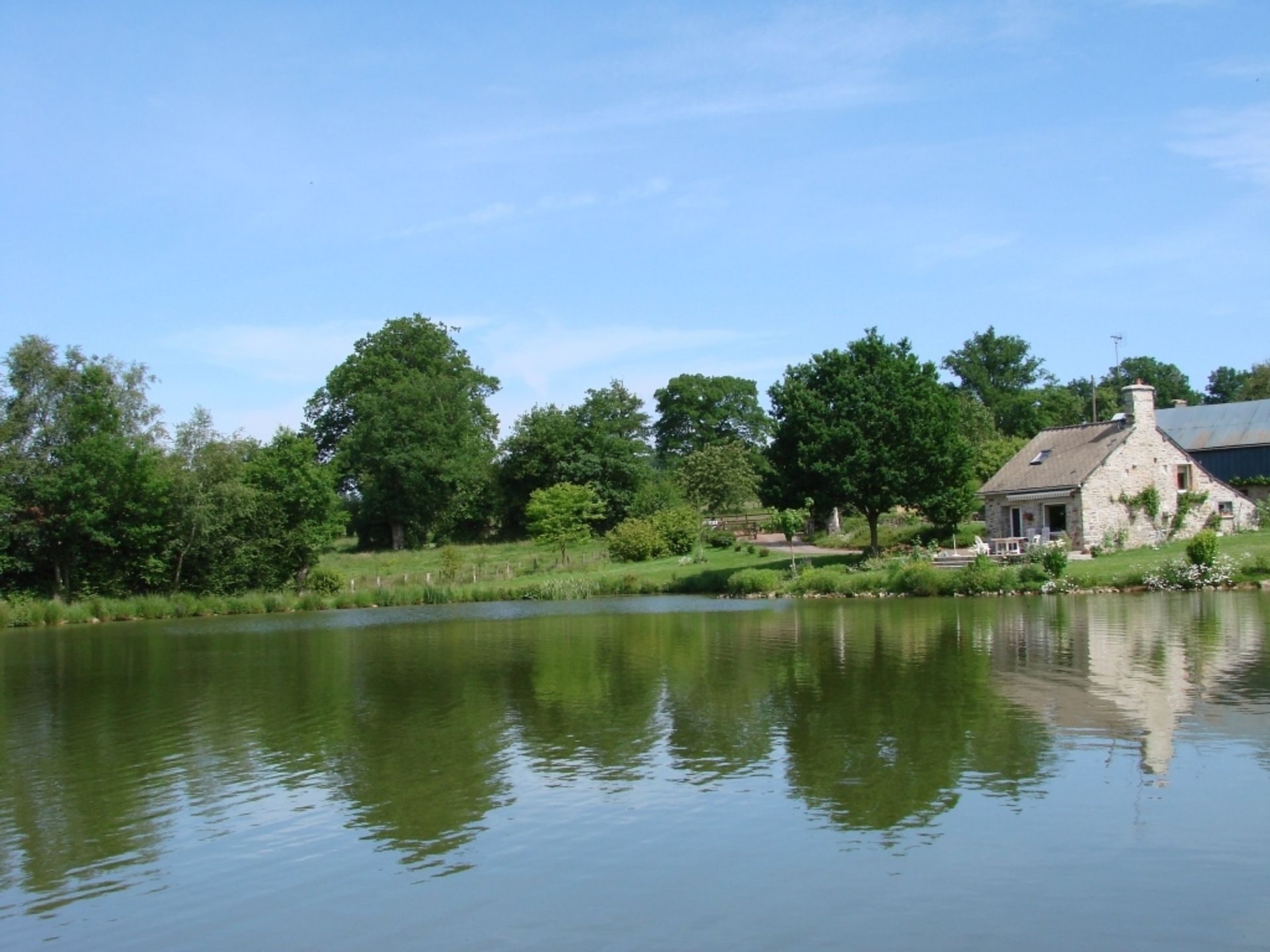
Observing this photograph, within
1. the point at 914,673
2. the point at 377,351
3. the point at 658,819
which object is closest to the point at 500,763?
the point at 658,819

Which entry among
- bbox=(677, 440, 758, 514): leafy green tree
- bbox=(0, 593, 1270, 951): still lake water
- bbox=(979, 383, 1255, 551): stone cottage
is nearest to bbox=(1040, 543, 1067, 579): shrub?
bbox=(979, 383, 1255, 551): stone cottage

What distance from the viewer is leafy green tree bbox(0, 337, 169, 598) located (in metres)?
50.0

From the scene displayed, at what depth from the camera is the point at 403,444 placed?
72.6 meters

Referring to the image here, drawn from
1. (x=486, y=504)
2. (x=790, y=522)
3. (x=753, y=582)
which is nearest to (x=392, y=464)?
(x=486, y=504)

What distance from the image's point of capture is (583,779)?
12391mm

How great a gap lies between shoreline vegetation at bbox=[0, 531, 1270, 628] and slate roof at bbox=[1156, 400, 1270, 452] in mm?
16286

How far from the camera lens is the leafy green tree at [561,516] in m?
60.0

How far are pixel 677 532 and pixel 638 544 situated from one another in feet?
6.93

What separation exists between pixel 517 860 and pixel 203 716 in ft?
33.0

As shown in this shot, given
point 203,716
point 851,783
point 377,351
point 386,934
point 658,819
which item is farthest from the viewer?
point 377,351

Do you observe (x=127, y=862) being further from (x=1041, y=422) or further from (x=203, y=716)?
(x=1041, y=422)

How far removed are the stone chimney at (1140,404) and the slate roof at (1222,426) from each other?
12.6m

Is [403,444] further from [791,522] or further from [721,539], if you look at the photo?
[791,522]

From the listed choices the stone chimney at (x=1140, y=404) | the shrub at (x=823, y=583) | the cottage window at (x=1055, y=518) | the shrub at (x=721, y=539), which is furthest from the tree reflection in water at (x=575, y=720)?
the shrub at (x=721, y=539)
